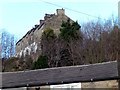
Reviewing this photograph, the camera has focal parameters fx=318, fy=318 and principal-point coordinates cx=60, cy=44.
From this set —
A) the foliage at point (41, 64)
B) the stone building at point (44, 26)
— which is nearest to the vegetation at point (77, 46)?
the foliage at point (41, 64)

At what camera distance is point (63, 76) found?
663 inches

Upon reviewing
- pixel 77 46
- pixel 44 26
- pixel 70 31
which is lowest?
pixel 77 46

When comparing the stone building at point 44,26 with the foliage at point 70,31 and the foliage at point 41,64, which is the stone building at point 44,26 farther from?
the foliage at point 41,64

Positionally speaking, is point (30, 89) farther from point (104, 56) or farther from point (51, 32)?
point (51, 32)

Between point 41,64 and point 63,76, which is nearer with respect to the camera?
point 63,76

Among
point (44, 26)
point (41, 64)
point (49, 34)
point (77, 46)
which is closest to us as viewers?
point (41, 64)

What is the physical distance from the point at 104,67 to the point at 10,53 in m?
31.0

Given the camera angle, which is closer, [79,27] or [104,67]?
[104,67]

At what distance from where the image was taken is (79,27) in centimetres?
4338

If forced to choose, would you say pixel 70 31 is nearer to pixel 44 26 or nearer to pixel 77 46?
pixel 77 46

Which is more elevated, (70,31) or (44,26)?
(44,26)

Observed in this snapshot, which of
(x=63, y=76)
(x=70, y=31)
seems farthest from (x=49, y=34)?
(x=63, y=76)

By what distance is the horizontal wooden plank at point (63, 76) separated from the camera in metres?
15.9

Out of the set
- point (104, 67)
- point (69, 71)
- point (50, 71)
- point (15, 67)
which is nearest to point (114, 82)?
point (104, 67)
